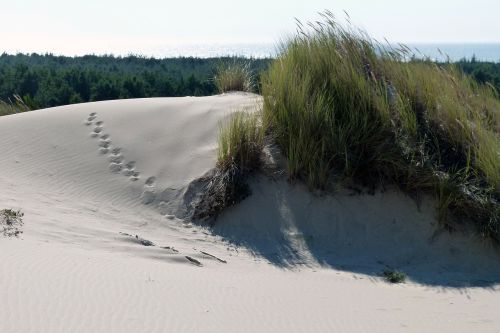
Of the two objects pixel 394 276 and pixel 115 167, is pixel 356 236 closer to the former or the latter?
pixel 394 276

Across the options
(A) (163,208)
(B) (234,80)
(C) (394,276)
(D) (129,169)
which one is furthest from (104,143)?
(C) (394,276)

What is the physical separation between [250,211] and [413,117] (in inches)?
78.7

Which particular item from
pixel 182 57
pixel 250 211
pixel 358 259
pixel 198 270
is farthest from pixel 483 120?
pixel 182 57

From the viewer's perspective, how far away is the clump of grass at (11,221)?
5.71m

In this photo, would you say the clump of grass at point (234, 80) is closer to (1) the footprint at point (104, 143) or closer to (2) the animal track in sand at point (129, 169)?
(1) the footprint at point (104, 143)

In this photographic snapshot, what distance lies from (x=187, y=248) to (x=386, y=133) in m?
2.46

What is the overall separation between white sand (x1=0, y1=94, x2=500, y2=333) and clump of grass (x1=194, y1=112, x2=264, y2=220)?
0.46 ft

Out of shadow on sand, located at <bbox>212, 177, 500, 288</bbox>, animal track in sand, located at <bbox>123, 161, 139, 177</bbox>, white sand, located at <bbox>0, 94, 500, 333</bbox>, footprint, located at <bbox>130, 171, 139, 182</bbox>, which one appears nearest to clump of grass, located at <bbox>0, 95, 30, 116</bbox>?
white sand, located at <bbox>0, 94, 500, 333</bbox>

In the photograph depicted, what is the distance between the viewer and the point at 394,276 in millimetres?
6148

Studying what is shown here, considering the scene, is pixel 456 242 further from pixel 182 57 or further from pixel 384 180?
pixel 182 57

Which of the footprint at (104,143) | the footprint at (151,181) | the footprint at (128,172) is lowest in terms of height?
the footprint at (151,181)


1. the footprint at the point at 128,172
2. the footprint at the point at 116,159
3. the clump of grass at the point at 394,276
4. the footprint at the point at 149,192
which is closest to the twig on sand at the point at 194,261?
the footprint at the point at 149,192

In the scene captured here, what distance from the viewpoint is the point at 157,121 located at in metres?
8.79

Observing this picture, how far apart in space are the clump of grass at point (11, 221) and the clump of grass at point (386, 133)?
9.08 ft
